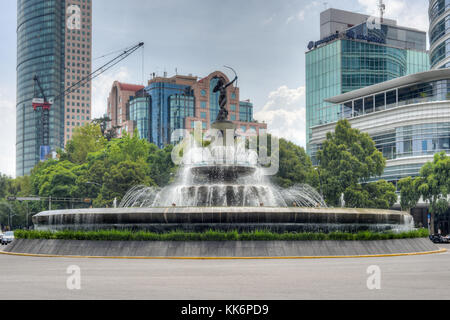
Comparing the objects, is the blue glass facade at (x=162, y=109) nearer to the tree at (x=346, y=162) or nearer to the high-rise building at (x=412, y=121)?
the high-rise building at (x=412, y=121)

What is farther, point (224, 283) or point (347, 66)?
point (347, 66)

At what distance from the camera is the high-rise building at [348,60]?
4134 inches

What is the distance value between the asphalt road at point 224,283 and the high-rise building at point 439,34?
65.1m

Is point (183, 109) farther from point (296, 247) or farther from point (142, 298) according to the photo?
point (142, 298)

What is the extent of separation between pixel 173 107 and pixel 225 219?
131 metres

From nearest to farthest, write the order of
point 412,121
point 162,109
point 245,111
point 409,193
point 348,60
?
point 409,193
point 412,121
point 348,60
point 162,109
point 245,111

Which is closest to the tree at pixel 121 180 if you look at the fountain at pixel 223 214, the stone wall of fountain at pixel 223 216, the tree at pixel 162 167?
the tree at pixel 162 167

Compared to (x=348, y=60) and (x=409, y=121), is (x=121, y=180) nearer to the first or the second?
(x=409, y=121)

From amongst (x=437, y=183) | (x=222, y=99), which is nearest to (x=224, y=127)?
(x=222, y=99)

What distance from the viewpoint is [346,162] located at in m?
48.7

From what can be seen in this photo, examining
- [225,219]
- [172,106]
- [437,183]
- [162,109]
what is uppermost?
[172,106]

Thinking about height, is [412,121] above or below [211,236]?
above

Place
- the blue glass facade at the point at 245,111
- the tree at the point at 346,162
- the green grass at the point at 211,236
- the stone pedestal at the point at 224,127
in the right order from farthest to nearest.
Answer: the blue glass facade at the point at 245,111 → the tree at the point at 346,162 → the stone pedestal at the point at 224,127 → the green grass at the point at 211,236

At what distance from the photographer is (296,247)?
2089 cm
